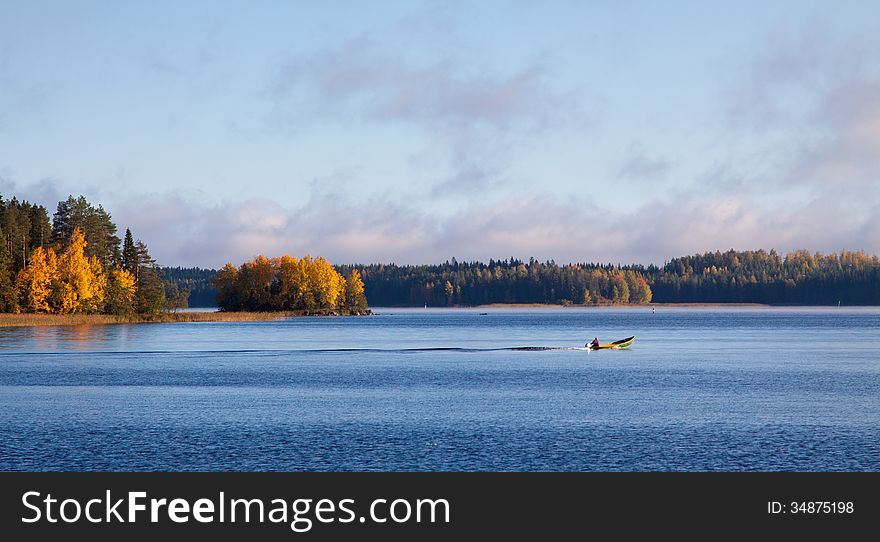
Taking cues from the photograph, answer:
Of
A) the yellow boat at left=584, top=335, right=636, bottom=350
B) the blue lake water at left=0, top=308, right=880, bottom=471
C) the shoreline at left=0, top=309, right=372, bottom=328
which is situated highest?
the shoreline at left=0, top=309, right=372, bottom=328

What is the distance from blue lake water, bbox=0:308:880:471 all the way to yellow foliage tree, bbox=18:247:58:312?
56.6 metres

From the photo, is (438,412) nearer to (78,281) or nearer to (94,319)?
(78,281)

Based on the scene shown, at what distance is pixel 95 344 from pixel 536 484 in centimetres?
7950

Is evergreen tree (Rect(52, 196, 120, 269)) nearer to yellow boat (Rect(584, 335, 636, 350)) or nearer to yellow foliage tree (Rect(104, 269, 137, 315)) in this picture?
yellow foliage tree (Rect(104, 269, 137, 315))

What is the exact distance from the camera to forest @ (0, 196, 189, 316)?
13650 cm

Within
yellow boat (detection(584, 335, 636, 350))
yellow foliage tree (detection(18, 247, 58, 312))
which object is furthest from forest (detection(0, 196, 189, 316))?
yellow boat (detection(584, 335, 636, 350))

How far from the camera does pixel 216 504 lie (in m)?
25.6

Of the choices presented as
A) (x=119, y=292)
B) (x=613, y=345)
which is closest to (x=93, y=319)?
(x=119, y=292)

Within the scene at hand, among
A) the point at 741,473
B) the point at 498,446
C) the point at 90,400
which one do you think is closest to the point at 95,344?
the point at 90,400

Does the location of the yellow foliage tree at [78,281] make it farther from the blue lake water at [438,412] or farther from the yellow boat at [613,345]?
the yellow boat at [613,345]

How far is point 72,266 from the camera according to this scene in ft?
459

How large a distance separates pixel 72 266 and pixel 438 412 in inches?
4380

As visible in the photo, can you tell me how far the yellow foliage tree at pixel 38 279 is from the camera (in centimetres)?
13575

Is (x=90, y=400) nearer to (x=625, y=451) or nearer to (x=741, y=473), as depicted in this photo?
(x=625, y=451)
